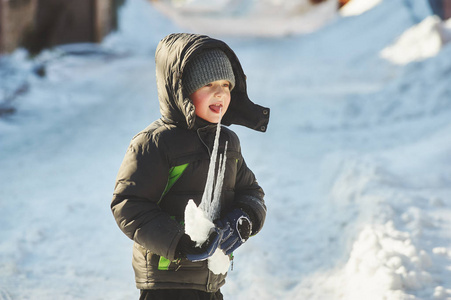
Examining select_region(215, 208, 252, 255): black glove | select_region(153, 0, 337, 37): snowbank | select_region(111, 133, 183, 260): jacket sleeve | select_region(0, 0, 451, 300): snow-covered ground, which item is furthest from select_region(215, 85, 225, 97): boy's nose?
select_region(153, 0, 337, 37): snowbank

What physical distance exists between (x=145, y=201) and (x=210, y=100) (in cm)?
46

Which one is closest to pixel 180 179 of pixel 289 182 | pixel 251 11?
pixel 289 182

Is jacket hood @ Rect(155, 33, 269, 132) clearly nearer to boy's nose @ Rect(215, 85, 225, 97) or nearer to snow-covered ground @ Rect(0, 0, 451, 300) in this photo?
boy's nose @ Rect(215, 85, 225, 97)

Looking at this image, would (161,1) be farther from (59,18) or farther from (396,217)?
(396,217)

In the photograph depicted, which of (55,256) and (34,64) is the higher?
(34,64)

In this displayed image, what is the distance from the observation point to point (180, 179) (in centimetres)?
221

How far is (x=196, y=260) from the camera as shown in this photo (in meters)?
2.06

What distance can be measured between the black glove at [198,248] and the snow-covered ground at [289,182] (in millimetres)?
1404

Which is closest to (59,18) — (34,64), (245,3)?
(34,64)

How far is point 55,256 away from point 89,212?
0.88 meters

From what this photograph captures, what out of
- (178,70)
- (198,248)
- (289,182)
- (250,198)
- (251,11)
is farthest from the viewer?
(251,11)

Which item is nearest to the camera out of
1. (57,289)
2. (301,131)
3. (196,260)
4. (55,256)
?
(196,260)

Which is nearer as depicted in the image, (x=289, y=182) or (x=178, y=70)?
(x=178, y=70)

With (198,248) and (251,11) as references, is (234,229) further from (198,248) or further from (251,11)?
(251,11)
